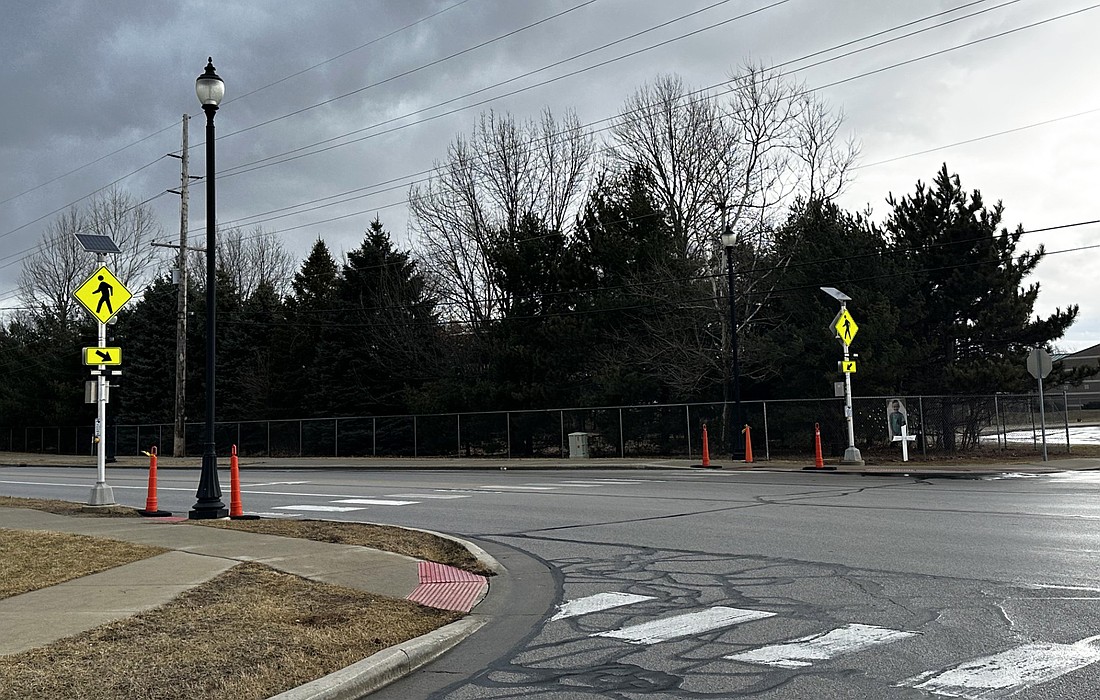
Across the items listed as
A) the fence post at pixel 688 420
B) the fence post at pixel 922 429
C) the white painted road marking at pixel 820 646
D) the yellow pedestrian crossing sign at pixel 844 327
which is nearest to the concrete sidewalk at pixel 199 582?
the white painted road marking at pixel 820 646

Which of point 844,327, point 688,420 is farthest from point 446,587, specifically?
point 688,420

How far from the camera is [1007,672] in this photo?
5445 millimetres

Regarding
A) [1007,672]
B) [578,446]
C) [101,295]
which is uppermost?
[101,295]

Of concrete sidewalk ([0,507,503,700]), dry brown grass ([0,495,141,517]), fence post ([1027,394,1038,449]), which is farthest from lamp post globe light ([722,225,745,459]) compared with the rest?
concrete sidewalk ([0,507,503,700])

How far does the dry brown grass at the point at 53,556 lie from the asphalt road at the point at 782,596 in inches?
163

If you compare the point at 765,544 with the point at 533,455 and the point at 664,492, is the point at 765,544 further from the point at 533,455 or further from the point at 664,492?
the point at 533,455

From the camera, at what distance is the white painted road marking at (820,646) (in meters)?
5.89

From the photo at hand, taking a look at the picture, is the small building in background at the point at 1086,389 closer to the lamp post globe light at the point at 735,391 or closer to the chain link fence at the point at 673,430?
the chain link fence at the point at 673,430

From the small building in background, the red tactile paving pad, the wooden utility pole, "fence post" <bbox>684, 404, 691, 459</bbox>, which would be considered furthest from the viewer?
the small building in background

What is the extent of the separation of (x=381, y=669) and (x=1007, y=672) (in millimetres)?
3724

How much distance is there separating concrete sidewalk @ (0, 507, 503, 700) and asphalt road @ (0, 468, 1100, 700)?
238mm

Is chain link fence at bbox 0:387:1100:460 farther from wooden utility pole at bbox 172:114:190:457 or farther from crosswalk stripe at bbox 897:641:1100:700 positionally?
crosswalk stripe at bbox 897:641:1100:700

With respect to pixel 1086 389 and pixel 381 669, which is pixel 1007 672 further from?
pixel 1086 389

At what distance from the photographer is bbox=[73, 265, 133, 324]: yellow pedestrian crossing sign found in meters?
16.4
